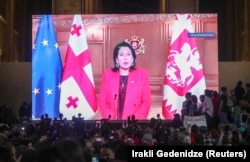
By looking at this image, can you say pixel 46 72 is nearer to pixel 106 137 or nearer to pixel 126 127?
pixel 126 127

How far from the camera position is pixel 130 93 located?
21875 mm

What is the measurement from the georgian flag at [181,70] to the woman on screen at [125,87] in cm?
74

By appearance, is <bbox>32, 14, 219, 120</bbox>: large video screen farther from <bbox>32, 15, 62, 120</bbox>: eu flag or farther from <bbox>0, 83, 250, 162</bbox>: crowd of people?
<bbox>0, 83, 250, 162</bbox>: crowd of people

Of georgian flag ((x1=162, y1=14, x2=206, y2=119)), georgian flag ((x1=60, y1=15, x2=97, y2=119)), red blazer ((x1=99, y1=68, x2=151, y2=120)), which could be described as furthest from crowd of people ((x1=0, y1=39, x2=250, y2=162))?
georgian flag ((x1=162, y1=14, x2=206, y2=119))

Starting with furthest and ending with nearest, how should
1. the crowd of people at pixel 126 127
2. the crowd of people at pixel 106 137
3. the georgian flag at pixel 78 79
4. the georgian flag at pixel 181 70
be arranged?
the georgian flag at pixel 78 79 < the georgian flag at pixel 181 70 < the crowd of people at pixel 126 127 < the crowd of people at pixel 106 137

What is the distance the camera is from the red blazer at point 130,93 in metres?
21.9

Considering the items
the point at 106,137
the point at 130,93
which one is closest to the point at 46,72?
the point at 130,93

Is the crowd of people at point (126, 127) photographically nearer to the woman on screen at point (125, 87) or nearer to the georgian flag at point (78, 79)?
the woman on screen at point (125, 87)

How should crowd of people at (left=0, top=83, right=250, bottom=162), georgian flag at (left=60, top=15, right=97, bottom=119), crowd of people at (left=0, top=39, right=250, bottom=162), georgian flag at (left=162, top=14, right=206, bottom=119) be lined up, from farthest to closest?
georgian flag at (left=60, top=15, right=97, bottom=119) < georgian flag at (left=162, top=14, right=206, bottom=119) < crowd of people at (left=0, top=39, right=250, bottom=162) < crowd of people at (left=0, top=83, right=250, bottom=162)

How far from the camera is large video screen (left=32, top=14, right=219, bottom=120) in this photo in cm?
2181

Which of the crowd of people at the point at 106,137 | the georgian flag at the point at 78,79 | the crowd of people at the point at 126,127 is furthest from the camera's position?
the georgian flag at the point at 78,79

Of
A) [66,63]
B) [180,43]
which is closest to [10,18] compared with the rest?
[66,63]

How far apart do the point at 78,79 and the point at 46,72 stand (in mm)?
1164

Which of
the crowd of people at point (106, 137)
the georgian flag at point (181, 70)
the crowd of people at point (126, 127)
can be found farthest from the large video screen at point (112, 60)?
the crowd of people at point (106, 137)
